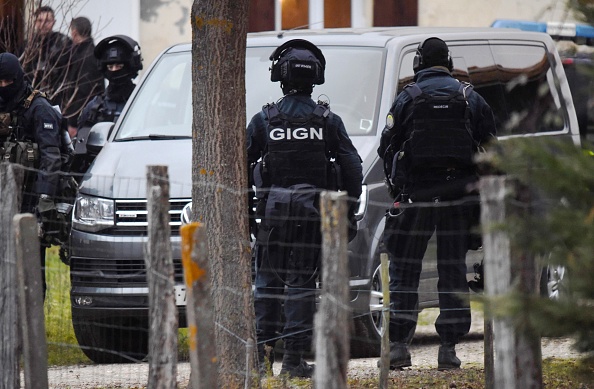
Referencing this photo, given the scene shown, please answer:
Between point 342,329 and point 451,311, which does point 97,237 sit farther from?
point 342,329

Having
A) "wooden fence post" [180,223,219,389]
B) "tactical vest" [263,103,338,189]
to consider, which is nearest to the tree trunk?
"tactical vest" [263,103,338,189]

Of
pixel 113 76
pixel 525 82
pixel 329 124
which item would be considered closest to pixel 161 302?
pixel 329 124

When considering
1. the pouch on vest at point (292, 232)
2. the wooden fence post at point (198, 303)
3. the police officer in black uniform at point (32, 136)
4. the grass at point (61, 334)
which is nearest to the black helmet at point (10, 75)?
the police officer in black uniform at point (32, 136)

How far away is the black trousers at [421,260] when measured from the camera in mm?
7102

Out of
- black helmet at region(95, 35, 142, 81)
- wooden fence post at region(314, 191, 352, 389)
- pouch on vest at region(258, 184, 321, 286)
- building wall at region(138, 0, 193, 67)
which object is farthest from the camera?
building wall at region(138, 0, 193, 67)

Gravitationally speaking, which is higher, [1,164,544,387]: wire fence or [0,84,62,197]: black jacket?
[0,84,62,197]: black jacket

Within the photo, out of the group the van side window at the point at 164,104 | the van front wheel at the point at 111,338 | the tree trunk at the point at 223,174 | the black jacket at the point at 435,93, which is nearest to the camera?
the tree trunk at the point at 223,174

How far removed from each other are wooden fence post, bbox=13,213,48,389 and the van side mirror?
3370 mm

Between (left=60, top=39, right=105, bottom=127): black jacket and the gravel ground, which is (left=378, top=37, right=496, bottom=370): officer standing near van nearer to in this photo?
the gravel ground

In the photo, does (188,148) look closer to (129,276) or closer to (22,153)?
(129,276)

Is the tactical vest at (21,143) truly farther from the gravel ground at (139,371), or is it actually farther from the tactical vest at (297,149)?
the tactical vest at (297,149)

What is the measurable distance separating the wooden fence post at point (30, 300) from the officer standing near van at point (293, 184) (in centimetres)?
172

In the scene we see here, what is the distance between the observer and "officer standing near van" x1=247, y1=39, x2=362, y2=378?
22.2 feet

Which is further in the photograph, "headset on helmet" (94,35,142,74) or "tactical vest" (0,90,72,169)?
"headset on helmet" (94,35,142,74)
